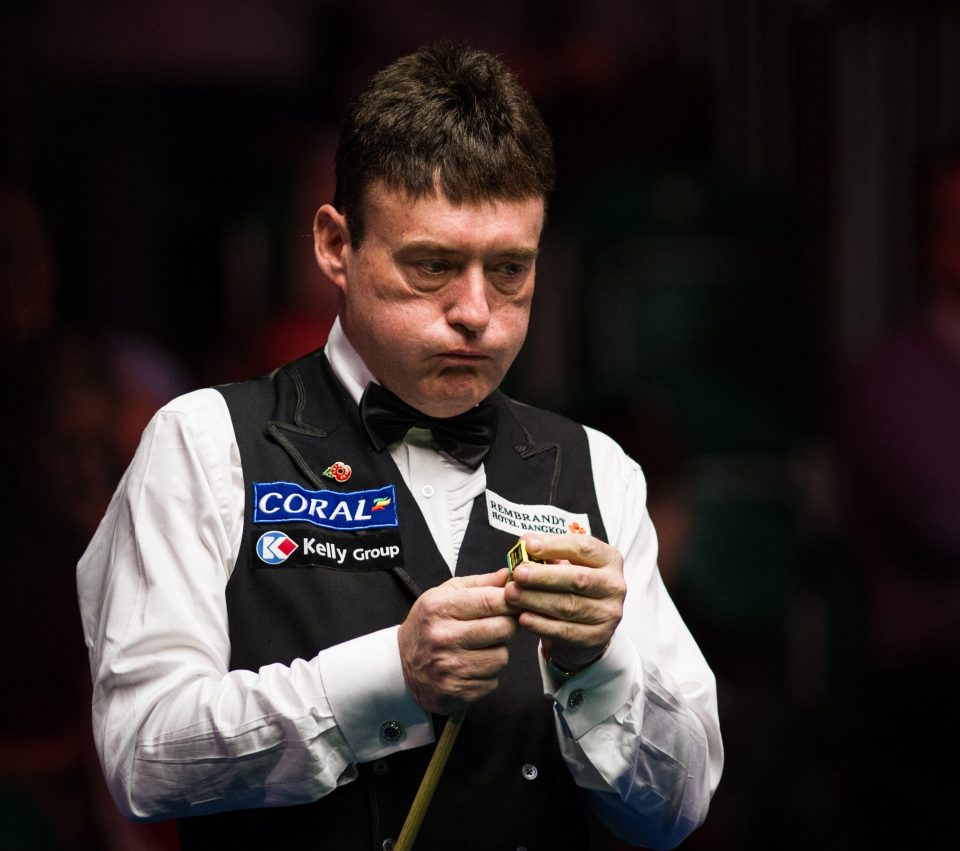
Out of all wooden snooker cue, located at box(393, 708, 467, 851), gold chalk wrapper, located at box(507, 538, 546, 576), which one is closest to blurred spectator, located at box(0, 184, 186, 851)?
wooden snooker cue, located at box(393, 708, 467, 851)

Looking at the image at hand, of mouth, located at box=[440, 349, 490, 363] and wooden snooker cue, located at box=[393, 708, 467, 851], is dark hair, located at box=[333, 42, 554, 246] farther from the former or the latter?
wooden snooker cue, located at box=[393, 708, 467, 851]

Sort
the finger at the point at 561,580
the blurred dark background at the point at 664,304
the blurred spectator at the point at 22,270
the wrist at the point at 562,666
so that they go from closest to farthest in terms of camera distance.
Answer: the finger at the point at 561,580 → the wrist at the point at 562,666 → the blurred dark background at the point at 664,304 → the blurred spectator at the point at 22,270

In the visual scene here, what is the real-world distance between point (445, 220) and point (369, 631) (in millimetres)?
539

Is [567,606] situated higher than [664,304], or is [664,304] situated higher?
[567,606]

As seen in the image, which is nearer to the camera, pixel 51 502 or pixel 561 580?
pixel 561 580

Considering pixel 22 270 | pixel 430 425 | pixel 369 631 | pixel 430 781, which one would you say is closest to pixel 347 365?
pixel 430 425

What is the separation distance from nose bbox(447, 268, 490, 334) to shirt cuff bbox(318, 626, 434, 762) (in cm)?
41

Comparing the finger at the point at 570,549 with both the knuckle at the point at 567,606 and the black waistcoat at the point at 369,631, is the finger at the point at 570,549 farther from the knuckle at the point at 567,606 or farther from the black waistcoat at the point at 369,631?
the black waistcoat at the point at 369,631

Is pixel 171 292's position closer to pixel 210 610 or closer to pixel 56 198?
pixel 56 198

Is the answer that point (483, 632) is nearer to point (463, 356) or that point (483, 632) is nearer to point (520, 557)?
point (520, 557)

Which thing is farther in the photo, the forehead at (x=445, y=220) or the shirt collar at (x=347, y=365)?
the shirt collar at (x=347, y=365)

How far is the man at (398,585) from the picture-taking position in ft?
5.92

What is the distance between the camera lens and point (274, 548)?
194 centimetres

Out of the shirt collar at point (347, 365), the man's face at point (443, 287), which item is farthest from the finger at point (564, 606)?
the shirt collar at point (347, 365)
